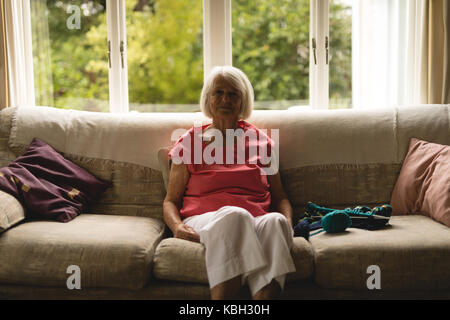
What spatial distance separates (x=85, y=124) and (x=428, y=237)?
1.77 meters

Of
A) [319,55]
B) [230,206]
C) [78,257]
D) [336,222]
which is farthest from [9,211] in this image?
[319,55]

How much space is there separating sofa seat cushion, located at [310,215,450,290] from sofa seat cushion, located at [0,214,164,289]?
705 mm

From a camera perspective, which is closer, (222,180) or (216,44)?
(222,180)

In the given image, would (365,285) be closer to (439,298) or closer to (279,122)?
(439,298)

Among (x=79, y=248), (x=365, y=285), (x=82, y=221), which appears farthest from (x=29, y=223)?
(x=365, y=285)

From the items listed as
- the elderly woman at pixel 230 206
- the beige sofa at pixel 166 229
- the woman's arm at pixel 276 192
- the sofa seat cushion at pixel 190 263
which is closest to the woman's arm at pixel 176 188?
the elderly woman at pixel 230 206

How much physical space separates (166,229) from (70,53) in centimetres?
155

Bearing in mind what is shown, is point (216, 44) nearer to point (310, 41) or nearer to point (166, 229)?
point (310, 41)

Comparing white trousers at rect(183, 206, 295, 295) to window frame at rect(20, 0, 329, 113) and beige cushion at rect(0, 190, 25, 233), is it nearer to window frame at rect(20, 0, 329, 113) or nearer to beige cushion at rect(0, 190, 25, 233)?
beige cushion at rect(0, 190, 25, 233)

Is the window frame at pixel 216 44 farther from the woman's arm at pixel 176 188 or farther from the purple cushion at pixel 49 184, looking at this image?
the woman's arm at pixel 176 188

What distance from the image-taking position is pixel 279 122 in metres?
2.49

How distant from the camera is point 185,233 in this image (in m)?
1.95

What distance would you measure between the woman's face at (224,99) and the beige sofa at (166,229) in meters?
0.25

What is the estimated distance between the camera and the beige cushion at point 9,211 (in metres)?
1.97
